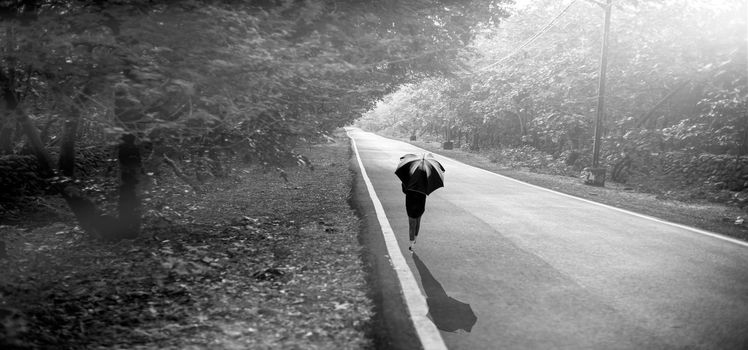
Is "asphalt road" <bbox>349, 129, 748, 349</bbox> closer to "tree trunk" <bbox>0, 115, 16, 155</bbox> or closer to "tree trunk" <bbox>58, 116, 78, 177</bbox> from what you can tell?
"tree trunk" <bbox>0, 115, 16, 155</bbox>

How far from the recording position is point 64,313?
13.7 feet

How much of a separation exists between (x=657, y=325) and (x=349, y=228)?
15.5ft

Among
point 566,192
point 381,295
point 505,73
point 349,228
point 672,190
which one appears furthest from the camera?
point 505,73

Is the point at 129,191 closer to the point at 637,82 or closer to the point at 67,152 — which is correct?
the point at 67,152

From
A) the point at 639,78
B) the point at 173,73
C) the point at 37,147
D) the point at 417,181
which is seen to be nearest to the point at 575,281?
the point at 417,181

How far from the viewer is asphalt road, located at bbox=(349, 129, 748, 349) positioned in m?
3.80

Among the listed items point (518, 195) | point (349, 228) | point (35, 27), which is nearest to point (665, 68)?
point (518, 195)

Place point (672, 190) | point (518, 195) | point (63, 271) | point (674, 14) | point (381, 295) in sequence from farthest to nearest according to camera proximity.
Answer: point (674, 14), point (672, 190), point (518, 195), point (63, 271), point (381, 295)

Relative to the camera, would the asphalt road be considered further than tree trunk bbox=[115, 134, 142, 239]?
No

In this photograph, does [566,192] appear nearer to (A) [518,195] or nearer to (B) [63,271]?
(A) [518,195]

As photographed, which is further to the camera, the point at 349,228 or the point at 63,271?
the point at 349,228

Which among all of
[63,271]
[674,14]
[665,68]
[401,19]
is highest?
[674,14]

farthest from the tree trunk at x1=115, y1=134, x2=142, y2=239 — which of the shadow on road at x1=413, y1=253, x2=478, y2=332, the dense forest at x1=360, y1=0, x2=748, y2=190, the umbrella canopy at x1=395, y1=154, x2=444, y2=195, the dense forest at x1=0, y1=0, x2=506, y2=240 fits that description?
the dense forest at x1=360, y1=0, x2=748, y2=190

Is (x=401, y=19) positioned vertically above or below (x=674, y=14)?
below
